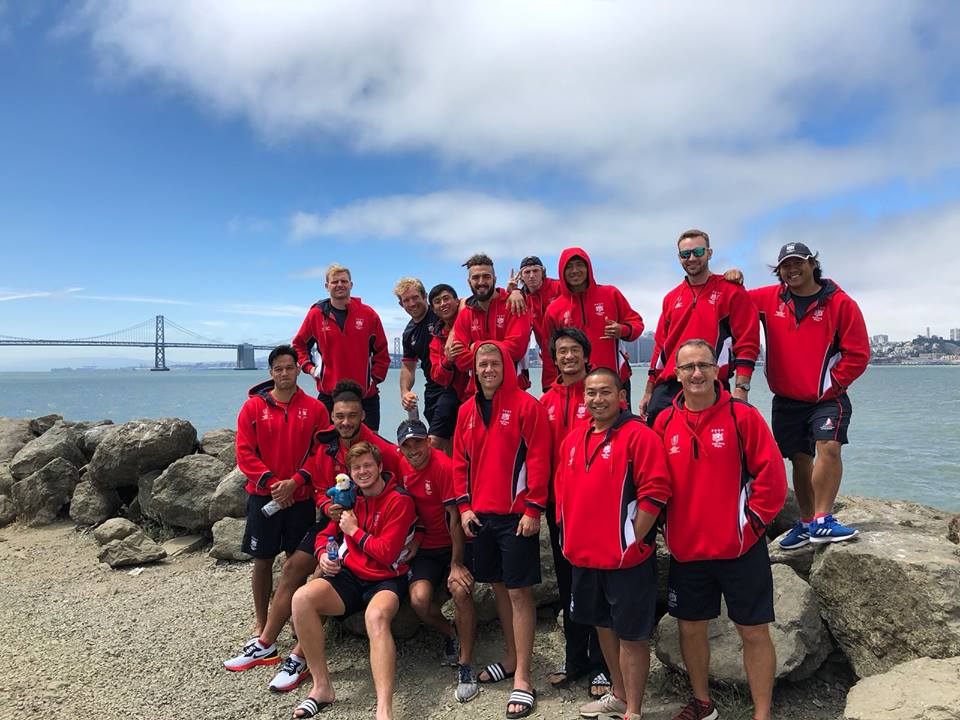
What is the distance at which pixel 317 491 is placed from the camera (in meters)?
5.87

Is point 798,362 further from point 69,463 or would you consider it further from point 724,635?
point 69,463

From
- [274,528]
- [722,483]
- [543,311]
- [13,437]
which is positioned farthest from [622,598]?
[13,437]

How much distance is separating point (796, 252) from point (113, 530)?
9.21 m

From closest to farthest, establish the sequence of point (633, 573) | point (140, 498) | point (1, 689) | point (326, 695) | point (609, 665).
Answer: point (633, 573) → point (609, 665) → point (326, 695) → point (1, 689) → point (140, 498)

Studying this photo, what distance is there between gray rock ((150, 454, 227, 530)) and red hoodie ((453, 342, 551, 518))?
18.3 ft

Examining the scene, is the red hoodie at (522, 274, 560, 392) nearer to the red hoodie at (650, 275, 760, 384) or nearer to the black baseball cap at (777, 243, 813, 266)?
the red hoodie at (650, 275, 760, 384)

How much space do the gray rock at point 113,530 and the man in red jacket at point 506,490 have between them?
6.29 m

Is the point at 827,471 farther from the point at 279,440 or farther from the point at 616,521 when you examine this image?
the point at 279,440

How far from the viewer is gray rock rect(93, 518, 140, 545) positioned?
8.82 metres

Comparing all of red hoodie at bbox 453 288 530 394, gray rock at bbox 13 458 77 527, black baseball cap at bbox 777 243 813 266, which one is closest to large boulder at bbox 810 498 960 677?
black baseball cap at bbox 777 243 813 266

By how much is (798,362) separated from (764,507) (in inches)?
71.6

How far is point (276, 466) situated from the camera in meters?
5.94

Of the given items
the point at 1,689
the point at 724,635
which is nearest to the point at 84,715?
the point at 1,689

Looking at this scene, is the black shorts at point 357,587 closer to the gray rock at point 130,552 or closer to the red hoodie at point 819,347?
the red hoodie at point 819,347
